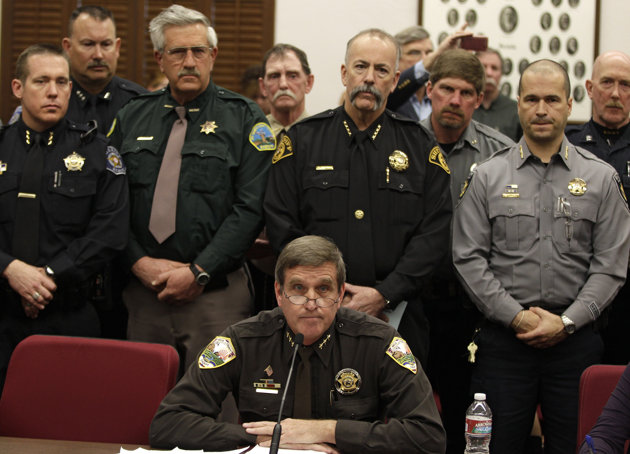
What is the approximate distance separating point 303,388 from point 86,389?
2.19 feet

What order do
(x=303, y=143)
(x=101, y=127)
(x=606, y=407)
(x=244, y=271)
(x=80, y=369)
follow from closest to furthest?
(x=606, y=407), (x=80, y=369), (x=303, y=143), (x=244, y=271), (x=101, y=127)

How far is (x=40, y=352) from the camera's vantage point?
2.49 metres

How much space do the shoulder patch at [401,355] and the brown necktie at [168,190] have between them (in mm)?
1147

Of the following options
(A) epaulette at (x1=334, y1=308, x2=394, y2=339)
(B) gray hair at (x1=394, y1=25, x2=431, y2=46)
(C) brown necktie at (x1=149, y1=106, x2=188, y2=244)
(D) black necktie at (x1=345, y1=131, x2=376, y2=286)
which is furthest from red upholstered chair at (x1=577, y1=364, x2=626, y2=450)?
(B) gray hair at (x1=394, y1=25, x2=431, y2=46)

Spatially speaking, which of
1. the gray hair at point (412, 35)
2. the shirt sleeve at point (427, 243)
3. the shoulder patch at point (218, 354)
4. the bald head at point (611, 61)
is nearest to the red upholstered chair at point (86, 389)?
the shoulder patch at point (218, 354)

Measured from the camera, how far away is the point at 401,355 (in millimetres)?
2357

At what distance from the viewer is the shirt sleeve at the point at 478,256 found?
294 centimetres

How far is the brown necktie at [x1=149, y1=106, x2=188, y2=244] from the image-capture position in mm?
3174

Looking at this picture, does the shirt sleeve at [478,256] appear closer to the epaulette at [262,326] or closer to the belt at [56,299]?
the epaulette at [262,326]

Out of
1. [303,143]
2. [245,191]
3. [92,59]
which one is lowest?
[245,191]

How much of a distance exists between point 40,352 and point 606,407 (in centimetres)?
164

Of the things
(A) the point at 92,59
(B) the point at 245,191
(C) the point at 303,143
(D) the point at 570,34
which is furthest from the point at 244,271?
(D) the point at 570,34

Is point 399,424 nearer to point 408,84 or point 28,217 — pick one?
point 28,217

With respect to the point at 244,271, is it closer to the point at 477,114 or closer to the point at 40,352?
Answer: the point at 40,352
